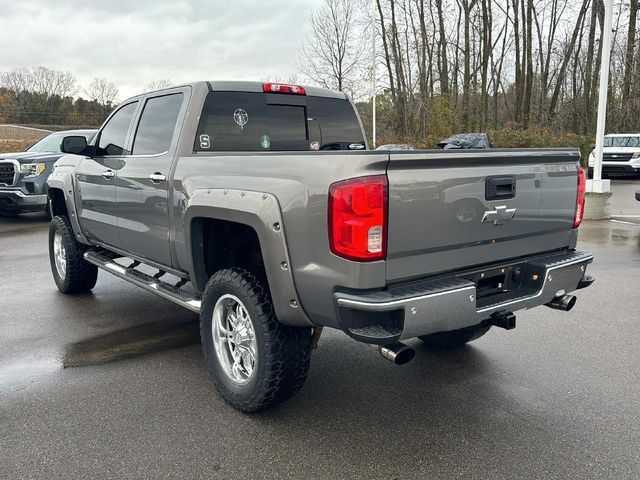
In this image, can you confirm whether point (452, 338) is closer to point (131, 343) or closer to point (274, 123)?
point (274, 123)

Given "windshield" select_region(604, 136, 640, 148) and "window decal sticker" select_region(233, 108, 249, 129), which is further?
"windshield" select_region(604, 136, 640, 148)

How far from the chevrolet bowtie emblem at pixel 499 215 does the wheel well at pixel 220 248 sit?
4.63 feet

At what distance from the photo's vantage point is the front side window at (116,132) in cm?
493

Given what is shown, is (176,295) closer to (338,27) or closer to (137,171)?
(137,171)

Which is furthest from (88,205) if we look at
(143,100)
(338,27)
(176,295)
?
(338,27)

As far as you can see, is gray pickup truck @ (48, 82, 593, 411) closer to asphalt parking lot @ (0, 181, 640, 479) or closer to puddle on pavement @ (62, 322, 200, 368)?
asphalt parking lot @ (0, 181, 640, 479)

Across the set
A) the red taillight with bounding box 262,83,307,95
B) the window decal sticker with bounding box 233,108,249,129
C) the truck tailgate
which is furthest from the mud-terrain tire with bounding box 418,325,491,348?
the red taillight with bounding box 262,83,307,95

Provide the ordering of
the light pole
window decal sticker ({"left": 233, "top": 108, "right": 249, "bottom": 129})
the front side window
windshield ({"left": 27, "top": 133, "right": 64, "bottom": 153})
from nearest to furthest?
1. window decal sticker ({"left": 233, "top": 108, "right": 249, "bottom": 129})
2. the front side window
3. the light pole
4. windshield ({"left": 27, "top": 133, "right": 64, "bottom": 153})

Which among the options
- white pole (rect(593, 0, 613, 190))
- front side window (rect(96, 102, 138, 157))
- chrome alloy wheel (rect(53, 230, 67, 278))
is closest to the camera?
front side window (rect(96, 102, 138, 157))

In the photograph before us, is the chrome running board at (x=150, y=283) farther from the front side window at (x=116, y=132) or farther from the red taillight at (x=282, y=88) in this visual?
the red taillight at (x=282, y=88)

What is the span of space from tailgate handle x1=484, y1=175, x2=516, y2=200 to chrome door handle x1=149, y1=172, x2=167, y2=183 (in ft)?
7.27

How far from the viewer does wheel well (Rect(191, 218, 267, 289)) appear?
3.62 meters

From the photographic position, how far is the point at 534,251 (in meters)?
3.48

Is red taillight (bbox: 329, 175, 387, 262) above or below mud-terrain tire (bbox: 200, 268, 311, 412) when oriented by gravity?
above
